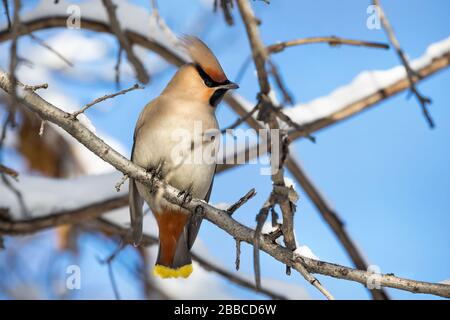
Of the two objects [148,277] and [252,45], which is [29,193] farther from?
[252,45]

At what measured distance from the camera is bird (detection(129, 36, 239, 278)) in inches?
126

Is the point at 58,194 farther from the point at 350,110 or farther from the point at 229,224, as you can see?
the point at 229,224

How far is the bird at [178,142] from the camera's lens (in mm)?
3213

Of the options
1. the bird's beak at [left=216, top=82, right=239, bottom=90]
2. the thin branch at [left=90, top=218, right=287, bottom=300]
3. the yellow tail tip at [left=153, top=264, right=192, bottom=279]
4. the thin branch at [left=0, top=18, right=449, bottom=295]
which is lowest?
the yellow tail tip at [left=153, top=264, right=192, bottom=279]

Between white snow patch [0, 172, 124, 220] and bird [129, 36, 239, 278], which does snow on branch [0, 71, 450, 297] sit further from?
white snow patch [0, 172, 124, 220]

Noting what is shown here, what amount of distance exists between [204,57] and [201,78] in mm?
100

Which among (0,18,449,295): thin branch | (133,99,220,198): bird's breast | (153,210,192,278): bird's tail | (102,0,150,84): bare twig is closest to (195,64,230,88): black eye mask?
(133,99,220,198): bird's breast

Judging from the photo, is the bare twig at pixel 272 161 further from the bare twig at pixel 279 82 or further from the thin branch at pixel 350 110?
the thin branch at pixel 350 110

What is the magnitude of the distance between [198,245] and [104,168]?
1904 millimetres

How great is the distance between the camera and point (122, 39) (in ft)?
10.1

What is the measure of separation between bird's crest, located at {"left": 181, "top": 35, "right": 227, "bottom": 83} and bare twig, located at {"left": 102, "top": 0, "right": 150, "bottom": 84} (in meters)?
0.23

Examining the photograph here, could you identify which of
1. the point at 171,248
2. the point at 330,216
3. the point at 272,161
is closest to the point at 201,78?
the point at 171,248
